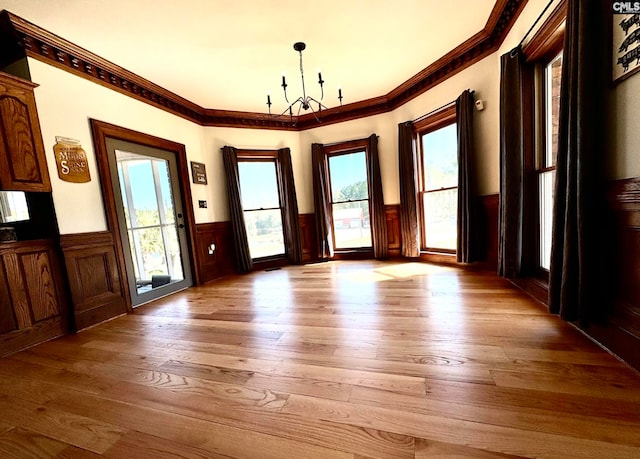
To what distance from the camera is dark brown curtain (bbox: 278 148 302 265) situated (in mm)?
4605

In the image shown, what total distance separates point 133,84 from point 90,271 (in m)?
2.26

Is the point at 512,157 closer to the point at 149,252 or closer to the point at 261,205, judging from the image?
the point at 261,205

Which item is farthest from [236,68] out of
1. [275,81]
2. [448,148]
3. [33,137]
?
[448,148]

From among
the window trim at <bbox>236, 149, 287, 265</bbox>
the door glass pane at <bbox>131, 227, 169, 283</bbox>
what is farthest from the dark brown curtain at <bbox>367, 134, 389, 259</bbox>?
the door glass pane at <bbox>131, 227, 169, 283</bbox>

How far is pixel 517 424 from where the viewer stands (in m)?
1.01

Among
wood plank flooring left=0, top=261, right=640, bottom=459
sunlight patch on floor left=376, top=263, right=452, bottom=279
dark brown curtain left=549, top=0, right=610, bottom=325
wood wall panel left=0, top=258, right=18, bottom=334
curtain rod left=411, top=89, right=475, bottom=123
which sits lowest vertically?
sunlight patch on floor left=376, top=263, right=452, bottom=279

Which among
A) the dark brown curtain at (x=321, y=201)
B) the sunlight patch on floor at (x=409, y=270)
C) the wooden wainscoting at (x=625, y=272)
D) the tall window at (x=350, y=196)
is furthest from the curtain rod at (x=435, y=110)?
the wooden wainscoting at (x=625, y=272)

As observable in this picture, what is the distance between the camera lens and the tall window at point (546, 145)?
2201mm

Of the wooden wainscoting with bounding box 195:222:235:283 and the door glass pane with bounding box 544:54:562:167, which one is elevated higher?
the door glass pane with bounding box 544:54:562:167

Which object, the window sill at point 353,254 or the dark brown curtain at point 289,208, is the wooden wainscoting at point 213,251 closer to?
the dark brown curtain at point 289,208

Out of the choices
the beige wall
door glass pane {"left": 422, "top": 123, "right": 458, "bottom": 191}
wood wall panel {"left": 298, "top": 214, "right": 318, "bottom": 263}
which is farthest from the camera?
wood wall panel {"left": 298, "top": 214, "right": 318, "bottom": 263}

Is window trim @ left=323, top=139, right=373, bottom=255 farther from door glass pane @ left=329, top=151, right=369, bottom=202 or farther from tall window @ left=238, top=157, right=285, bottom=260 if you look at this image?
tall window @ left=238, top=157, right=285, bottom=260

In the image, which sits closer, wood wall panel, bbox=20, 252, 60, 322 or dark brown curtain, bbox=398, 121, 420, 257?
wood wall panel, bbox=20, 252, 60, 322

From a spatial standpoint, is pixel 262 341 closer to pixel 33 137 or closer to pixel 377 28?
pixel 33 137
